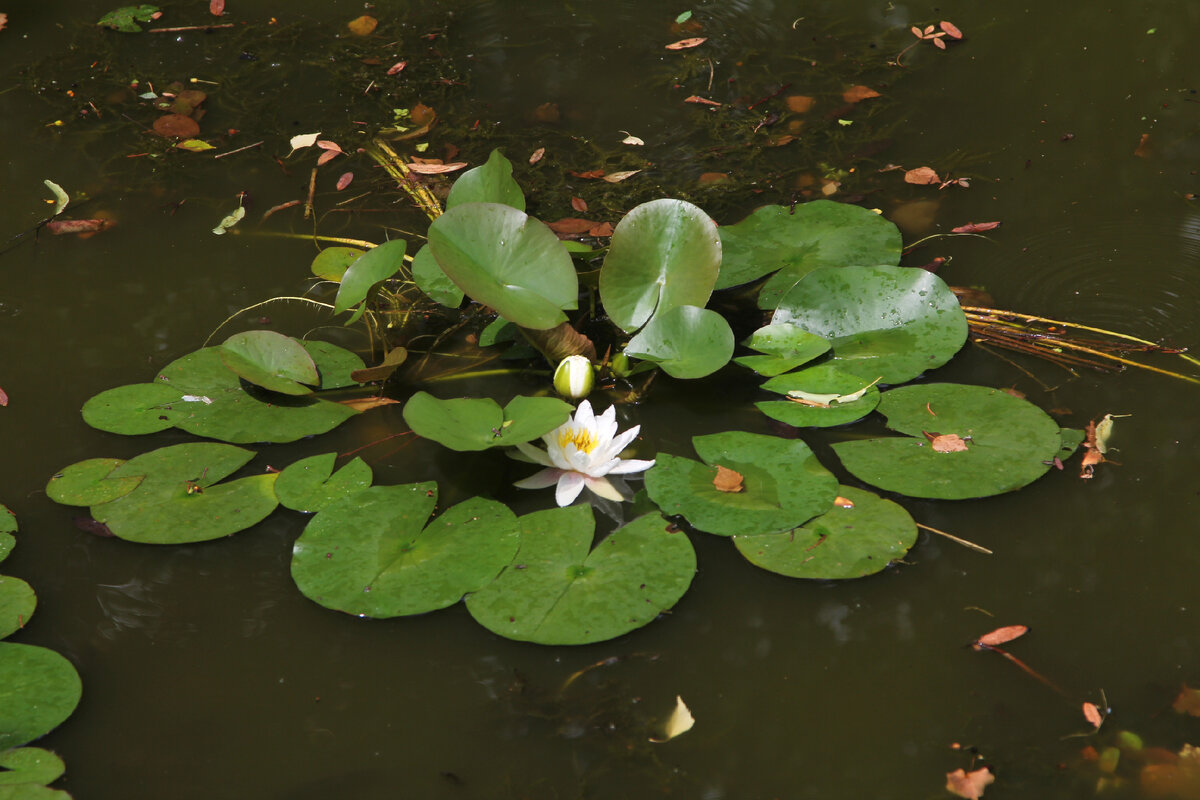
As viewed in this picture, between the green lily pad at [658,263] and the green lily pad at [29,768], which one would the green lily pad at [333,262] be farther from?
the green lily pad at [29,768]

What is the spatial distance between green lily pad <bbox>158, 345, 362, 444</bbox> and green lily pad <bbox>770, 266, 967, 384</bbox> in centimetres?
112

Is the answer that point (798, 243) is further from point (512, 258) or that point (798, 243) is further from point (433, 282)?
point (433, 282)

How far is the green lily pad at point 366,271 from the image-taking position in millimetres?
2102

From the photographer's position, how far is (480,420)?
1887 millimetres

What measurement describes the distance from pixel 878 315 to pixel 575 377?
2.50 ft

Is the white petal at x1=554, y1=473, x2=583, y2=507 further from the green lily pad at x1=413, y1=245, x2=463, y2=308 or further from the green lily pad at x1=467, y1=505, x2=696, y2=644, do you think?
the green lily pad at x1=413, y1=245, x2=463, y2=308

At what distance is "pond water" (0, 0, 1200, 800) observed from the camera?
5.22 ft

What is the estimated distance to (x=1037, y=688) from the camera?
1643 millimetres

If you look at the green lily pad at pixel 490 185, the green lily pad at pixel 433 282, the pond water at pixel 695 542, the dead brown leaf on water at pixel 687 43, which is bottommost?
the pond water at pixel 695 542

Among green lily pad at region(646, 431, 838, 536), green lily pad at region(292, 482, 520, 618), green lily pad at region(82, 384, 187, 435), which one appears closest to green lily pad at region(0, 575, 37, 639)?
green lily pad at region(82, 384, 187, 435)

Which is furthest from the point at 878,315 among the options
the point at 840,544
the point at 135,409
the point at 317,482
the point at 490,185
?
the point at 135,409

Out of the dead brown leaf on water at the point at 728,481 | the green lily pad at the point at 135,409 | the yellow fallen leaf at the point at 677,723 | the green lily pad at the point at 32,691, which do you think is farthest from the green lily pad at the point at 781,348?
the green lily pad at the point at 32,691

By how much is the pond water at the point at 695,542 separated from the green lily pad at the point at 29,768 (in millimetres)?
35

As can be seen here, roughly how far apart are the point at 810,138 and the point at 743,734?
6.48 ft
